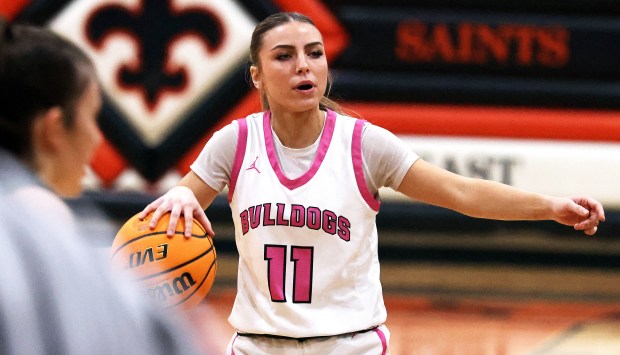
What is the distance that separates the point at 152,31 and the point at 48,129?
5.54 meters

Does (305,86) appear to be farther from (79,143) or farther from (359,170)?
(79,143)

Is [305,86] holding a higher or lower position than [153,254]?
higher

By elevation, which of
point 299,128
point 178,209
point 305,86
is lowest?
point 178,209

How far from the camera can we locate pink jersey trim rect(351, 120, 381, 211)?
3193 mm

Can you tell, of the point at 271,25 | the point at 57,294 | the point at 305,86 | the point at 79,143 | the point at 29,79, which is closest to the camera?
the point at 57,294

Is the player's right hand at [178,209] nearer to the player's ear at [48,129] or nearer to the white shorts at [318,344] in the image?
the white shorts at [318,344]

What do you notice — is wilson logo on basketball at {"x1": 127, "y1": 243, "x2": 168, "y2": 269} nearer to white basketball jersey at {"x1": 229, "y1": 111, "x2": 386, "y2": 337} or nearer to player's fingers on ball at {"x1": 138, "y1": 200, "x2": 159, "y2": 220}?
player's fingers on ball at {"x1": 138, "y1": 200, "x2": 159, "y2": 220}

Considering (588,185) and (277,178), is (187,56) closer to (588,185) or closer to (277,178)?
(588,185)

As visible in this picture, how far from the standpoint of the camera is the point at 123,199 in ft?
21.9

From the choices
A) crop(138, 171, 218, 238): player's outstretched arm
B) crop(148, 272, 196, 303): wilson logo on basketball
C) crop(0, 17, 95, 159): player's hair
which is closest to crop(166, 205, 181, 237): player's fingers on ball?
crop(138, 171, 218, 238): player's outstretched arm

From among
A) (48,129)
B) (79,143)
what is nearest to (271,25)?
(79,143)

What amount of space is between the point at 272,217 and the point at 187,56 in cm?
381

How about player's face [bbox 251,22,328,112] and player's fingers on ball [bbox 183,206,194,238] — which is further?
player's face [bbox 251,22,328,112]

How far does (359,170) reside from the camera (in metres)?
3.20
